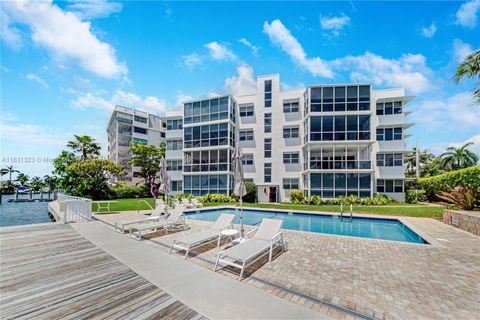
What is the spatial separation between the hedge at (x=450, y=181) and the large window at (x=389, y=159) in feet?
13.3

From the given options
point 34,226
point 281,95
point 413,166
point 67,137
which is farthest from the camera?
point 413,166

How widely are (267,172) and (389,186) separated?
12871mm

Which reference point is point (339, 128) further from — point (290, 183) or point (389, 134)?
point (290, 183)

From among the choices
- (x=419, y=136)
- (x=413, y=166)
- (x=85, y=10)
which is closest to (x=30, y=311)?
(x=85, y=10)

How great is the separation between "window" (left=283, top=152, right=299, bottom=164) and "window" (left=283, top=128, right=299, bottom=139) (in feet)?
6.72

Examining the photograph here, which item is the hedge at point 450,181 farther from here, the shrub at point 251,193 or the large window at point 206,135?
the large window at point 206,135

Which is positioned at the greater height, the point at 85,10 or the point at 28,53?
the point at 85,10

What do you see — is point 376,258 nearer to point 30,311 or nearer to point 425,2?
point 30,311

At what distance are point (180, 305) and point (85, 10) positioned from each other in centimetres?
1318

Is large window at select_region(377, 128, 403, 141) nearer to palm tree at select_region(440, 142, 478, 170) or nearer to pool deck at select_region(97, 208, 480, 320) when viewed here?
pool deck at select_region(97, 208, 480, 320)

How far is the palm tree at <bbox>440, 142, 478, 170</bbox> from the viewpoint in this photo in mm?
30766

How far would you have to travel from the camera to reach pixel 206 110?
24.6 metres

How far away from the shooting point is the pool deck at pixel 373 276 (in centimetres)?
351

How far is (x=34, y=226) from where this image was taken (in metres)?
9.17
